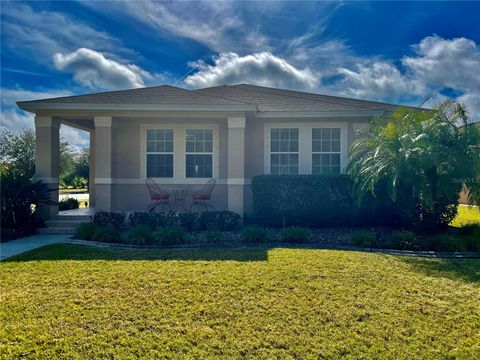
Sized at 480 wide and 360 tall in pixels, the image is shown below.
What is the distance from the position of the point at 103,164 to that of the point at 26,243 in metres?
3.28

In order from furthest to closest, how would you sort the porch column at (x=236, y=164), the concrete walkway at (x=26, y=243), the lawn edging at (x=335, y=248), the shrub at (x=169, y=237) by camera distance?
the porch column at (x=236, y=164)
the shrub at (x=169, y=237)
the concrete walkway at (x=26, y=243)
the lawn edging at (x=335, y=248)

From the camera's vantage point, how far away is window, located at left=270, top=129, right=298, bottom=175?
36.6ft

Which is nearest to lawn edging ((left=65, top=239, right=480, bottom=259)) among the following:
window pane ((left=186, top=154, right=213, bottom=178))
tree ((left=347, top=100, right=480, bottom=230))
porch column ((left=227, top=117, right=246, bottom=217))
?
tree ((left=347, top=100, right=480, bottom=230))

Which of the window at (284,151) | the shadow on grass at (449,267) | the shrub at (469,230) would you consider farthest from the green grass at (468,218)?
the window at (284,151)

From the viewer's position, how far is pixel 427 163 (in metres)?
7.39

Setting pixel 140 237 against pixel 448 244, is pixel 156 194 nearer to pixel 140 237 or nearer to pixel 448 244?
pixel 140 237

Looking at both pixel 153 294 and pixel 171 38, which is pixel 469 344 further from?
pixel 171 38

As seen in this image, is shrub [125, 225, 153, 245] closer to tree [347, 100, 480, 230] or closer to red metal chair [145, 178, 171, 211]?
red metal chair [145, 178, 171, 211]

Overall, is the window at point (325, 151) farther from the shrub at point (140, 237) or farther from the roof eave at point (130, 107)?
the shrub at point (140, 237)

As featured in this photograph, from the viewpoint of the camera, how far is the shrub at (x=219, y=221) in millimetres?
9203

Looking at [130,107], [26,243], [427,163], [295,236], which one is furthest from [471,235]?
[26,243]

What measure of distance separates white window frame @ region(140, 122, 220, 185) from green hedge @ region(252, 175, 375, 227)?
2.65 m

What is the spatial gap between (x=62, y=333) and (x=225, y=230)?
240 inches

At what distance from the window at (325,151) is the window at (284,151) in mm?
714
